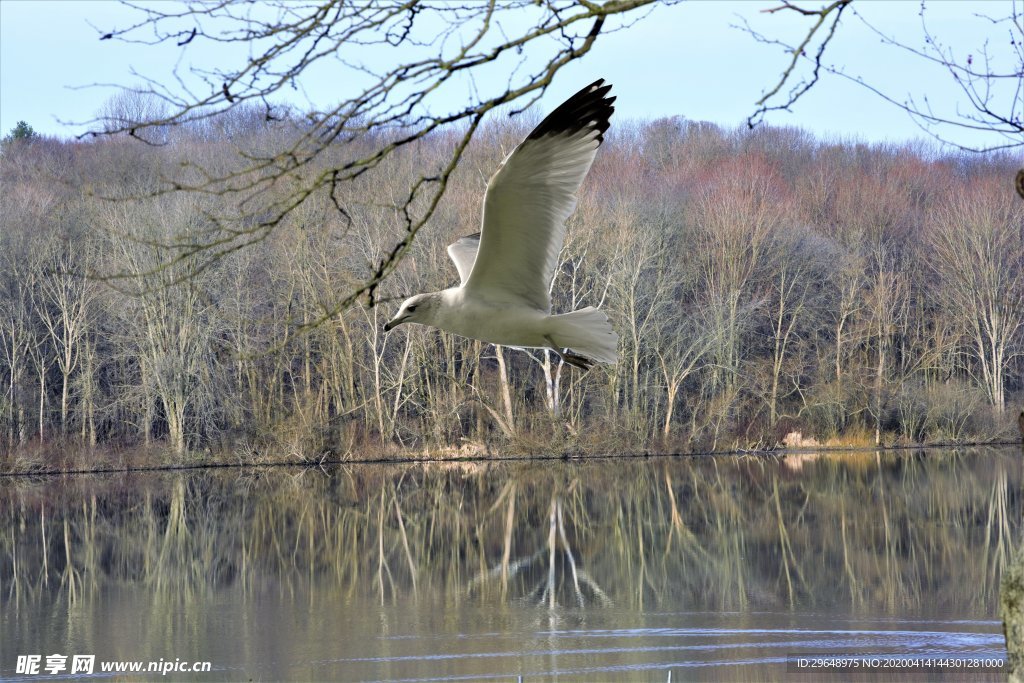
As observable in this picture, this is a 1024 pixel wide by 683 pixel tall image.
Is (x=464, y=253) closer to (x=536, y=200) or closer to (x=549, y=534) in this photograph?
(x=536, y=200)

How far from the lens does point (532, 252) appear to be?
18.5 feet

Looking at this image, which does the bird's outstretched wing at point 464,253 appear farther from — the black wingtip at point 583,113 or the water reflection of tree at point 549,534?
Answer: the water reflection of tree at point 549,534

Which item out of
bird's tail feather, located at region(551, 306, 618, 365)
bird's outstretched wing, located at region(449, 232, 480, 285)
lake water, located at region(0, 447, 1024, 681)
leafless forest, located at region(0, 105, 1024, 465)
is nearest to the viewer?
bird's tail feather, located at region(551, 306, 618, 365)

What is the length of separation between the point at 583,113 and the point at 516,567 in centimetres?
1522

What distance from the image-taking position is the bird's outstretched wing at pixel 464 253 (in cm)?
669

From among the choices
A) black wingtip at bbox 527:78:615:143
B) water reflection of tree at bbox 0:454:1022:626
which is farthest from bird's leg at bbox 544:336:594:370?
water reflection of tree at bbox 0:454:1022:626

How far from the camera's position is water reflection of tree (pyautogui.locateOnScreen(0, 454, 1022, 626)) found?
17.5 m

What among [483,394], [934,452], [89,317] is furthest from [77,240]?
[934,452]

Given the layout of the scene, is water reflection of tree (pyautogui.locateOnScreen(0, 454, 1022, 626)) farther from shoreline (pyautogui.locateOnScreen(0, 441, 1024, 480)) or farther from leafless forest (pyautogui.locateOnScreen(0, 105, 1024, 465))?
leafless forest (pyautogui.locateOnScreen(0, 105, 1024, 465))

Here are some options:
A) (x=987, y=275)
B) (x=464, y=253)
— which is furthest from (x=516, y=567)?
(x=987, y=275)

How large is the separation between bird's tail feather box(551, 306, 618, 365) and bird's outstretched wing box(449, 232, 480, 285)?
751 mm

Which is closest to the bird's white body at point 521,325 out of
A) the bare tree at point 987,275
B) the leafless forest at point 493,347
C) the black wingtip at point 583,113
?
the black wingtip at point 583,113

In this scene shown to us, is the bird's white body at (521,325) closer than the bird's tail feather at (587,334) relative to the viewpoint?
Yes

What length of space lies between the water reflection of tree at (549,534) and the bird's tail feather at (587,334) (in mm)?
10249
